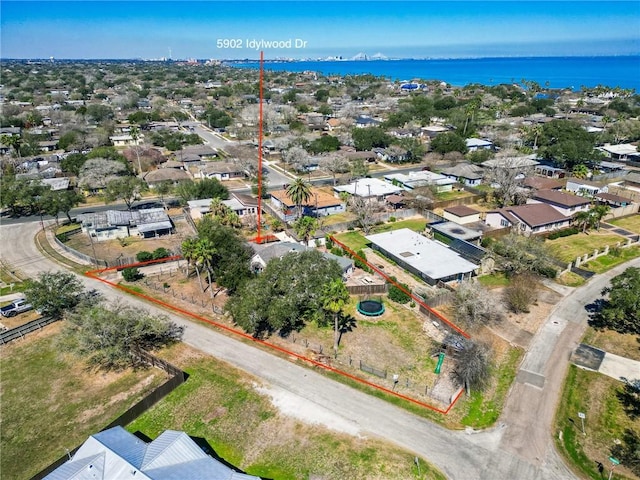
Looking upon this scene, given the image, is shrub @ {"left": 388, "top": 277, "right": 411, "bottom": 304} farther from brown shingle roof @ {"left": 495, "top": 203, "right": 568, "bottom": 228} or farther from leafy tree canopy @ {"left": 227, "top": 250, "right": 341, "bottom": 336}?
brown shingle roof @ {"left": 495, "top": 203, "right": 568, "bottom": 228}

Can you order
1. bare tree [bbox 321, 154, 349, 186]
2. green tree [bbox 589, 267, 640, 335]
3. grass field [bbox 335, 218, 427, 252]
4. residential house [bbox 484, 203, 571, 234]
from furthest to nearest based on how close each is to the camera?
1. bare tree [bbox 321, 154, 349, 186]
2. residential house [bbox 484, 203, 571, 234]
3. grass field [bbox 335, 218, 427, 252]
4. green tree [bbox 589, 267, 640, 335]

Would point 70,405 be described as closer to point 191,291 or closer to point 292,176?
point 191,291

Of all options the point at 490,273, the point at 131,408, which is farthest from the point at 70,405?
the point at 490,273

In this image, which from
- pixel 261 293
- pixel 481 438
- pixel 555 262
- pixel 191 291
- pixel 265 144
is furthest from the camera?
pixel 265 144

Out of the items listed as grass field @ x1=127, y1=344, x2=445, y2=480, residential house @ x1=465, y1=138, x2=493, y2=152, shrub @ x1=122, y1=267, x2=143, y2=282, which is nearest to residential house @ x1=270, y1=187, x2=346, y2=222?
shrub @ x1=122, y1=267, x2=143, y2=282

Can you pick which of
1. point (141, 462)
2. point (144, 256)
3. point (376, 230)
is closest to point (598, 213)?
point (376, 230)
